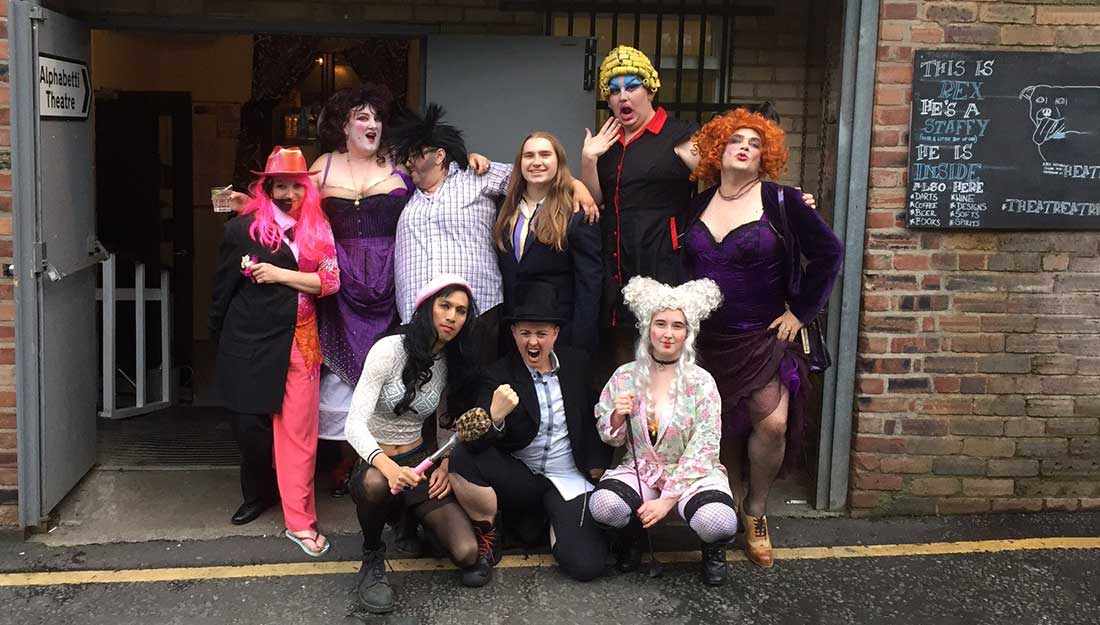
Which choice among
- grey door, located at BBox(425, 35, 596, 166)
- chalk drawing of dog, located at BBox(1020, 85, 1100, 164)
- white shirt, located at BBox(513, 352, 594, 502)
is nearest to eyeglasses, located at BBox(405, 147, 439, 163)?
grey door, located at BBox(425, 35, 596, 166)

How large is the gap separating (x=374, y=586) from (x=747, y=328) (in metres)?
1.92

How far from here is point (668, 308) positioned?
4.20 metres

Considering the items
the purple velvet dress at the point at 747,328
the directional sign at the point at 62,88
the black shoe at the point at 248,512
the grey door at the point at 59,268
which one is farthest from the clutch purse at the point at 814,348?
the directional sign at the point at 62,88

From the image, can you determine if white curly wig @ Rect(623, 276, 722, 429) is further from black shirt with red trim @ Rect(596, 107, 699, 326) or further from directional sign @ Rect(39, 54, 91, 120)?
directional sign @ Rect(39, 54, 91, 120)

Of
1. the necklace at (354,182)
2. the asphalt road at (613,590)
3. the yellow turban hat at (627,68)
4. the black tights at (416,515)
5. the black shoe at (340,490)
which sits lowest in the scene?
the asphalt road at (613,590)

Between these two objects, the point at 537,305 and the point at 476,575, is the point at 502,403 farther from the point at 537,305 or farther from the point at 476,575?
the point at 476,575

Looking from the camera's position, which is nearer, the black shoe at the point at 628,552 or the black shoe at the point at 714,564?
the black shoe at the point at 714,564

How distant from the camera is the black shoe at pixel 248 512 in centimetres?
490

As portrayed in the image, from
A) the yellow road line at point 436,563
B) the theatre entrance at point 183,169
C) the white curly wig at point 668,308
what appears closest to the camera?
the white curly wig at point 668,308

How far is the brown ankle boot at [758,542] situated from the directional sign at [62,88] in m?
3.57

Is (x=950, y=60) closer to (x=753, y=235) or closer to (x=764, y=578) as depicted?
(x=753, y=235)

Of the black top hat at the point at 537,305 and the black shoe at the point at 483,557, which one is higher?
the black top hat at the point at 537,305

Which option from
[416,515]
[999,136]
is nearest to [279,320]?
[416,515]

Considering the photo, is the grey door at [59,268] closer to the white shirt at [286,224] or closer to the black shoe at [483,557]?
the white shirt at [286,224]
